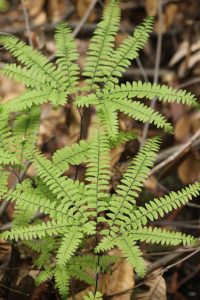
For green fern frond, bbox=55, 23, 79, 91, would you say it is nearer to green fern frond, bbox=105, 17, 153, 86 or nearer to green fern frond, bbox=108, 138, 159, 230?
green fern frond, bbox=105, 17, 153, 86

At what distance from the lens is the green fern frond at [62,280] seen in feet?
7.95

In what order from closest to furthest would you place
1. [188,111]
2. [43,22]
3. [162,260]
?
[162,260] < [188,111] < [43,22]

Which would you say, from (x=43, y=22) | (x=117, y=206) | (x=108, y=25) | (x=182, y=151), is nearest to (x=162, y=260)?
(x=182, y=151)

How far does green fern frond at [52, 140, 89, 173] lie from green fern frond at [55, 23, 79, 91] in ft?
1.17

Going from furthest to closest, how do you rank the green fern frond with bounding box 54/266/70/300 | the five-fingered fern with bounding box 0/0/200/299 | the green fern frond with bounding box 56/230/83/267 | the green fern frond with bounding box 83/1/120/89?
1. the green fern frond with bounding box 83/1/120/89
2. the green fern frond with bounding box 54/266/70/300
3. the five-fingered fern with bounding box 0/0/200/299
4. the green fern frond with bounding box 56/230/83/267

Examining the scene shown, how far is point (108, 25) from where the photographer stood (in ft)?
9.48

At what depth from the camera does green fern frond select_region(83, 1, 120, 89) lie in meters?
2.81

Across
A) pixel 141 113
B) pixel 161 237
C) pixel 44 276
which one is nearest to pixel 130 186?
pixel 161 237

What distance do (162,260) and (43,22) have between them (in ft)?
11.6

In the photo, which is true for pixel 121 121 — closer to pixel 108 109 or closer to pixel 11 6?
pixel 108 109

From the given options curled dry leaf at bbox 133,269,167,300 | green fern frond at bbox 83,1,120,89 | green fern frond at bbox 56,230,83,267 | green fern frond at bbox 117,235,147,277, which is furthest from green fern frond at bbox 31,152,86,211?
curled dry leaf at bbox 133,269,167,300

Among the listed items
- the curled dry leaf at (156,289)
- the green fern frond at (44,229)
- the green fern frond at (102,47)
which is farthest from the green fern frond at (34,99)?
the curled dry leaf at (156,289)

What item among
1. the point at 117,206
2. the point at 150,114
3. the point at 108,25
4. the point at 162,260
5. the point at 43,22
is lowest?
the point at 162,260

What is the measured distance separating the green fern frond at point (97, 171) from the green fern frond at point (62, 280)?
0.41m
